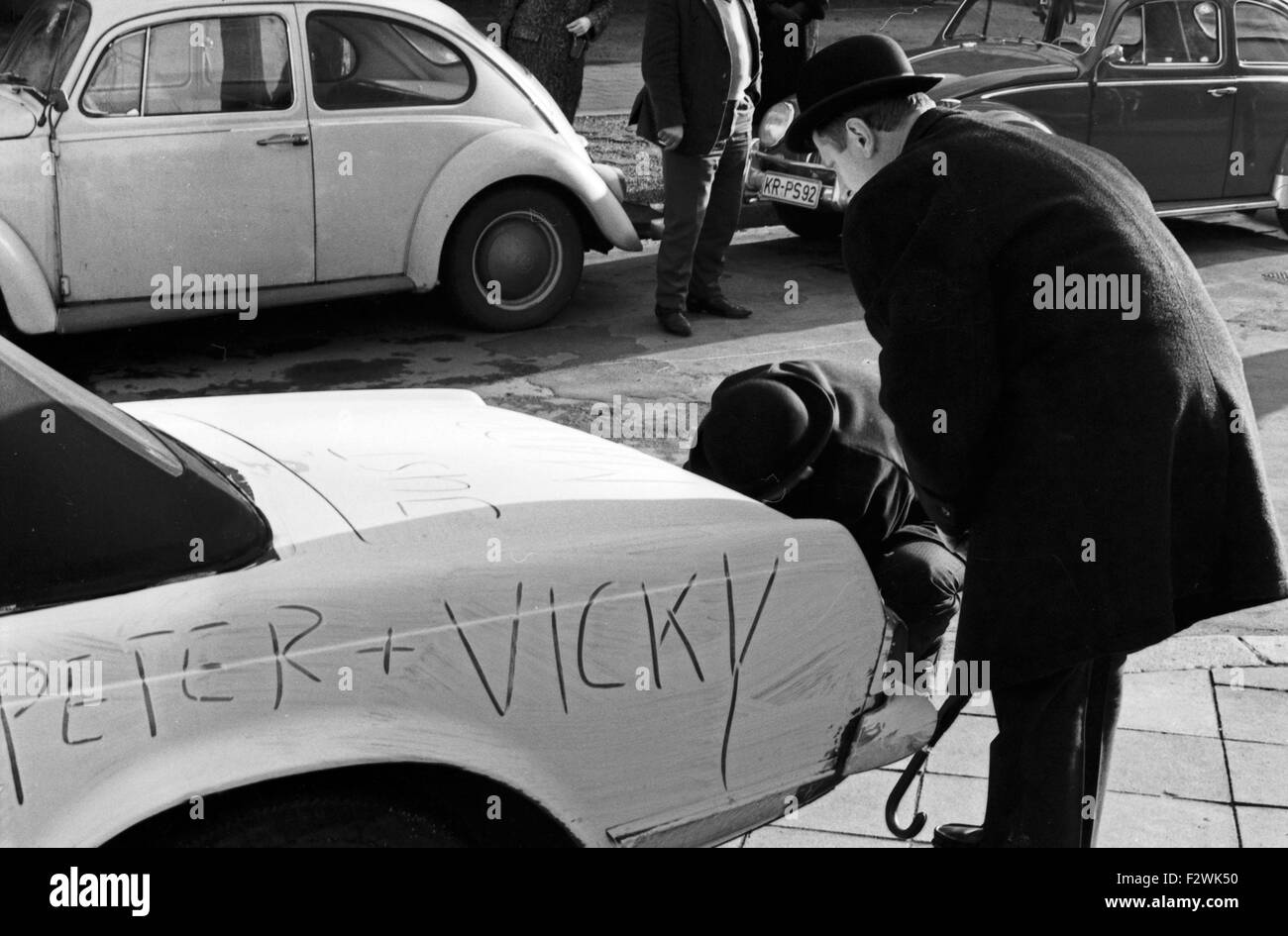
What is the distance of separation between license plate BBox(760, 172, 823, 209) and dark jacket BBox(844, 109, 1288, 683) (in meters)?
5.83

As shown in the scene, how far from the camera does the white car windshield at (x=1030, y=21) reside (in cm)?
910

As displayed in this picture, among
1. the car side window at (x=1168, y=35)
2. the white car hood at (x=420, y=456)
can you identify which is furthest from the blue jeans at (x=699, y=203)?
the white car hood at (x=420, y=456)

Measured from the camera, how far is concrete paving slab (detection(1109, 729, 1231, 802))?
3553mm

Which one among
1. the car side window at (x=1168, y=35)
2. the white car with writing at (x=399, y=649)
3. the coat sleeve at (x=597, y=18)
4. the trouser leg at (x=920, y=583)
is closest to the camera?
the white car with writing at (x=399, y=649)

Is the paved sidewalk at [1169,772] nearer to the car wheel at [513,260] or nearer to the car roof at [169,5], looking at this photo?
the car wheel at [513,260]

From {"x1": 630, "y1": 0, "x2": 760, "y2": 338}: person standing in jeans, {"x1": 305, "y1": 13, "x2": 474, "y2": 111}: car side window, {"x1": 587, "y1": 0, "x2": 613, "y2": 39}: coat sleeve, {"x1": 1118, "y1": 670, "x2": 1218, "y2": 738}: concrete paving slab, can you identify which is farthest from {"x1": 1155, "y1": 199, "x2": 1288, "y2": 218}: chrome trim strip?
{"x1": 1118, "y1": 670, "x2": 1218, "y2": 738}: concrete paving slab

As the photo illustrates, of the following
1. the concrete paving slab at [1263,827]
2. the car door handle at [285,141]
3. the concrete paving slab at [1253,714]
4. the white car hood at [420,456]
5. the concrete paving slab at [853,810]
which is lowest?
the concrete paving slab at [853,810]

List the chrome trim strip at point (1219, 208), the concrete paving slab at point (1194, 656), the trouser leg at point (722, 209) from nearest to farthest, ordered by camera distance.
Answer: the concrete paving slab at point (1194, 656), the trouser leg at point (722, 209), the chrome trim strip at point (1219, 208)

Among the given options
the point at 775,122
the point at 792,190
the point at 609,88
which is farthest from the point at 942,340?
the point at 609,88

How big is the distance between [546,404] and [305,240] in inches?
54.0

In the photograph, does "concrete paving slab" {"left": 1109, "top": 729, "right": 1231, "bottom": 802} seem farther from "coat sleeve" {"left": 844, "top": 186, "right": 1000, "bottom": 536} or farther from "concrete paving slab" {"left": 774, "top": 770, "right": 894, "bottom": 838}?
"coat sleeve" {"left": 844, "top": 186, "right": 1000, "bottom": 536}

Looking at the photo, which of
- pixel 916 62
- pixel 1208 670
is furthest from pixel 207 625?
pixel 916 62

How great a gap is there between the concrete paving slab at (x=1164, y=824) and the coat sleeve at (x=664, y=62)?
4.35m

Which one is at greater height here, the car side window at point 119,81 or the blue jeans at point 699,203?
the car side window at point 119,81
